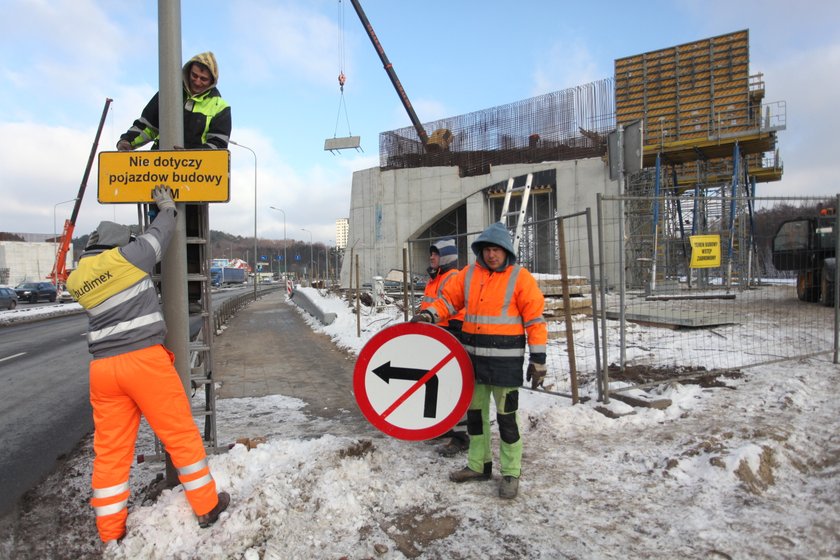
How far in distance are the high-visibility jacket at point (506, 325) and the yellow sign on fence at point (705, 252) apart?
3565mm

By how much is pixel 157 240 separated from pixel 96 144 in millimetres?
43551

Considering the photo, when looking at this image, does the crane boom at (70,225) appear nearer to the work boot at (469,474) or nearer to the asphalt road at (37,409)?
the asphalt road at (37,409)

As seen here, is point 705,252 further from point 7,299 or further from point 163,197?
point 7,299

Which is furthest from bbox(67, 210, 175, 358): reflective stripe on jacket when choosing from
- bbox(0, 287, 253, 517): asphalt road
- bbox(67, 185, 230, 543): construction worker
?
bbox(0, 287, 253, 517): asphalt road

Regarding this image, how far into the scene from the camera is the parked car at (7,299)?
2628cm

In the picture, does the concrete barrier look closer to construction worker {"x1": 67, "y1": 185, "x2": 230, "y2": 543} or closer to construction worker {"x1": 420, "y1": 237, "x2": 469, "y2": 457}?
construction worker {"x1": 420, "y1": 237, "x2": 469, "y2": 457}

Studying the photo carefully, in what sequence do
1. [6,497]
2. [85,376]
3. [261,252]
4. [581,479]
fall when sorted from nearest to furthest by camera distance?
[581,479]
[6,497]
[85,376]
[261,252]

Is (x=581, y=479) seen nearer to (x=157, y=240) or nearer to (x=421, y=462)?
(x=421, y=462)

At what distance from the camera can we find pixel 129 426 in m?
2.99

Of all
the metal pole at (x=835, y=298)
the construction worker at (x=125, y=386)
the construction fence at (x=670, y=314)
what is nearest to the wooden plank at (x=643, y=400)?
the construction fence at (x=670, y=314)

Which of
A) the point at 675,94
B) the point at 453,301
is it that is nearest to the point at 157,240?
the point at 453,301

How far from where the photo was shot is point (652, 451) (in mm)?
3980

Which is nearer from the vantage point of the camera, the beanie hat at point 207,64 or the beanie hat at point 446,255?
the beanie hat at point 207,64

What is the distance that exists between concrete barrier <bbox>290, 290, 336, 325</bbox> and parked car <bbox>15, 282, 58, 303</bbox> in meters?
21.5
